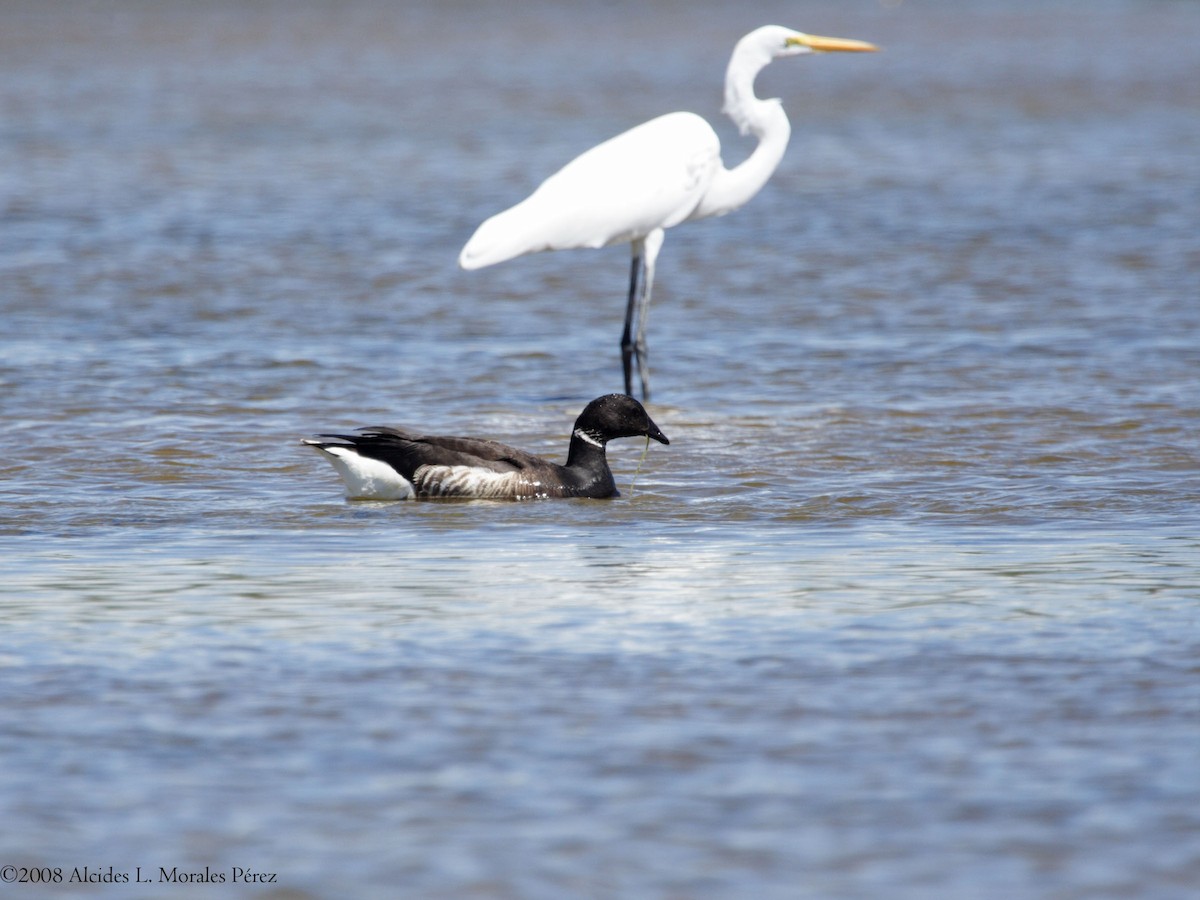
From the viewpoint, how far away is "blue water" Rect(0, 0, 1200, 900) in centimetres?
479

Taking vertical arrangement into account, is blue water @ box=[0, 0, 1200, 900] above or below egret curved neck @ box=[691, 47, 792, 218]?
below

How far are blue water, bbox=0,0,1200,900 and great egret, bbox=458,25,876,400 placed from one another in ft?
2.30

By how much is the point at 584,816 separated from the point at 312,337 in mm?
9744

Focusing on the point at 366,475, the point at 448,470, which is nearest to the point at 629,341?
the point at 448,470

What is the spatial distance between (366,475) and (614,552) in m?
1.51

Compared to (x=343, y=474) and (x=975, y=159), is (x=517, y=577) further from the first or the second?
(x=975, y=159)

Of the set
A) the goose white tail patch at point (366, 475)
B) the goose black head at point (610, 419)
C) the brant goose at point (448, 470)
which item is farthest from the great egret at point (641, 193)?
the goose white tail patch at point (366, 475)

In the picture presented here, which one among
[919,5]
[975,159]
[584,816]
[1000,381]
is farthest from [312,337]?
[919,5]

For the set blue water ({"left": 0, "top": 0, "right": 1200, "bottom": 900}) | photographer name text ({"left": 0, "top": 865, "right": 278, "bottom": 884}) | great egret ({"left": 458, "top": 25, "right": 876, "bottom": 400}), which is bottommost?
photographer name text ({"left": 0, "top": 865, "right": 278, "bottom": 884})

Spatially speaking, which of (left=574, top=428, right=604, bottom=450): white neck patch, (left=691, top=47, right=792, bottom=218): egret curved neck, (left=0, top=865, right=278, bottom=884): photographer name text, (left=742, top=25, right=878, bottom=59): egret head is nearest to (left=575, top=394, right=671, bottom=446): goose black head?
(left=574, top=428, right=604, bottom=450): white neck patch

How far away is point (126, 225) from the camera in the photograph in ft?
63.9

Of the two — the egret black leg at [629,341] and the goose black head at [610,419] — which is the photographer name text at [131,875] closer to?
the goose black head at [610,419]

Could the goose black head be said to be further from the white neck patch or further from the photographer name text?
the photographer name text

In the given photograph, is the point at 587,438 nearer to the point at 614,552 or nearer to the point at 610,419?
the point at 610,419
